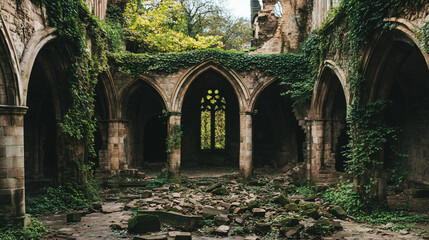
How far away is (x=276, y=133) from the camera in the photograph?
48.6 ft

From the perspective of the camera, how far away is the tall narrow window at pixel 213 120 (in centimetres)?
1541

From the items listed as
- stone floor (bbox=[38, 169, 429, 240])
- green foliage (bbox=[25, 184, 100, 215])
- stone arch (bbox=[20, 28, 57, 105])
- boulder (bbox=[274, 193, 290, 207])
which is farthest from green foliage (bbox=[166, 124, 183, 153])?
stone arch (bbox=[20, 28, 57, 105])

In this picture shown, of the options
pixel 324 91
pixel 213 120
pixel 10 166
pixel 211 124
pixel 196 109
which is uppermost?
pixel 324 91

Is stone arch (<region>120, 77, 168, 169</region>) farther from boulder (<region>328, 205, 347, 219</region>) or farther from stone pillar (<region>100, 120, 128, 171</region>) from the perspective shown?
boulder (<region>328, 205, 347, 219</region>)

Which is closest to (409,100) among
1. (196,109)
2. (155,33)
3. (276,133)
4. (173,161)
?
(276,133)

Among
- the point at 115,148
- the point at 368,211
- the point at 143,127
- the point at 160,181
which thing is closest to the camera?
the point at 368,211

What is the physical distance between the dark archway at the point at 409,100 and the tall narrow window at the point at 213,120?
304 inches

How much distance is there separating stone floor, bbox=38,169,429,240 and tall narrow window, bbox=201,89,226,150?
17.8ft

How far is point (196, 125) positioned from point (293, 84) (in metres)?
6.20

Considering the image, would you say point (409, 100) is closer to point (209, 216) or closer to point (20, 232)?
point (209, 216)

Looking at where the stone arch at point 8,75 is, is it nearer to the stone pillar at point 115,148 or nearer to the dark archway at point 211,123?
the stone pillar at point 115,148

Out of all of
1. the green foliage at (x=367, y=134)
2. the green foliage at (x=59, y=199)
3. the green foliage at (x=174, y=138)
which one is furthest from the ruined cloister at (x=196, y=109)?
the green foliage at (x=59, y=199)

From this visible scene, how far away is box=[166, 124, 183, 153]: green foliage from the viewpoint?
1138 cm

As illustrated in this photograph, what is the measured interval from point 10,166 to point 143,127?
30.3 ft
